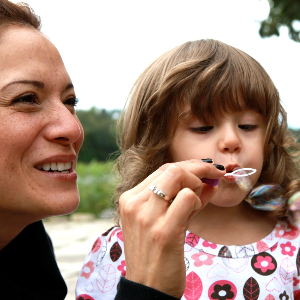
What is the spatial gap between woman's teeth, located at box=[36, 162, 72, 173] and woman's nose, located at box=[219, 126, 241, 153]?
67cm

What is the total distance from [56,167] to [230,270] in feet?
2.99

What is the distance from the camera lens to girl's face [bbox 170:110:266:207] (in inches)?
65.0

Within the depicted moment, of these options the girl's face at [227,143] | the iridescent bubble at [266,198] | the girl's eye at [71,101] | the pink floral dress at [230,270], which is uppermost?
the girl's eye at [71,101]

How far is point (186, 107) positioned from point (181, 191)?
0.67 meters

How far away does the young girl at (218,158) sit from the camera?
1.69m

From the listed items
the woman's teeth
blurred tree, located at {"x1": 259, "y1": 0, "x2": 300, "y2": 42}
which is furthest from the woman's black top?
blurred tree, located at {"x1": 259, "y1": 0, "x2": 300, "y2": 42}

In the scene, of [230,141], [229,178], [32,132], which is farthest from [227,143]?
[32,132]

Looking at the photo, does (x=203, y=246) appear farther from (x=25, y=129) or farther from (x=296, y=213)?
(x=25, y=129)

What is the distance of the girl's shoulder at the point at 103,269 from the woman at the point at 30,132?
25cm

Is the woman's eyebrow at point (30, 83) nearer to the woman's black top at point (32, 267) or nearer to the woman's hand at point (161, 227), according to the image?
the woman's hand at point (161, 227)

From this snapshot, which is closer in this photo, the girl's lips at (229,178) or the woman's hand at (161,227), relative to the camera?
the woman's hand at (161,227)

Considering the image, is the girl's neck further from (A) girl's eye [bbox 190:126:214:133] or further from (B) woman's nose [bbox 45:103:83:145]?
(B) woman's nose [bbox 45:103:83:145]

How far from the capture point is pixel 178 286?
4.16 feet

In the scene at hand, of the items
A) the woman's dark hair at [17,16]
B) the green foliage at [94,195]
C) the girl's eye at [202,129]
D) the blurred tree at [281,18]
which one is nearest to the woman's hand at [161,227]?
the girl's eye at [202,129]
